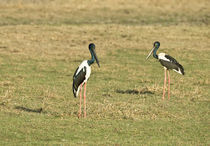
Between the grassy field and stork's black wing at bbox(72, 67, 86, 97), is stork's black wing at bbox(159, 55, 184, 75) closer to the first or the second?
the grassy field

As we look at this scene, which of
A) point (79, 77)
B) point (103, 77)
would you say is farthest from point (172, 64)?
point (79, 77)

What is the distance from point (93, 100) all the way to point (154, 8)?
23854mm

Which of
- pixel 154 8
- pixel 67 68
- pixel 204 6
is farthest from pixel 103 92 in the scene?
pixel 204 6

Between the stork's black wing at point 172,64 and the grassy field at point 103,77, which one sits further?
the stork's black wing at point 172,64

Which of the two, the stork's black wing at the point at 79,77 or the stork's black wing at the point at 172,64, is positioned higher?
the stork's black wing at the point at 172,64

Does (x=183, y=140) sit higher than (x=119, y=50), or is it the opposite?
(x=119, y=50)

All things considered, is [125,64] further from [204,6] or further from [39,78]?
[204,6]

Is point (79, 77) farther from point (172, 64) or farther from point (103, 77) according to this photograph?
point (103, 77)

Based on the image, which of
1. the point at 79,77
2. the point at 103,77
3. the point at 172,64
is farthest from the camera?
the point at 103,77

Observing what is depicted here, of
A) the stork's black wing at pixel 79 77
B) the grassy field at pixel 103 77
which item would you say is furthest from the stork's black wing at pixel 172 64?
the stork's black wing at pixel 79 77

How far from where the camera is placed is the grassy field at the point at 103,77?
9.38 metres

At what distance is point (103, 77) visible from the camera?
1549cm

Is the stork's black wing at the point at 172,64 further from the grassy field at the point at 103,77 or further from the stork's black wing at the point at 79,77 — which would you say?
the stork's black wing at the point at 79,77

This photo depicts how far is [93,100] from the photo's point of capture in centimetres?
1209
